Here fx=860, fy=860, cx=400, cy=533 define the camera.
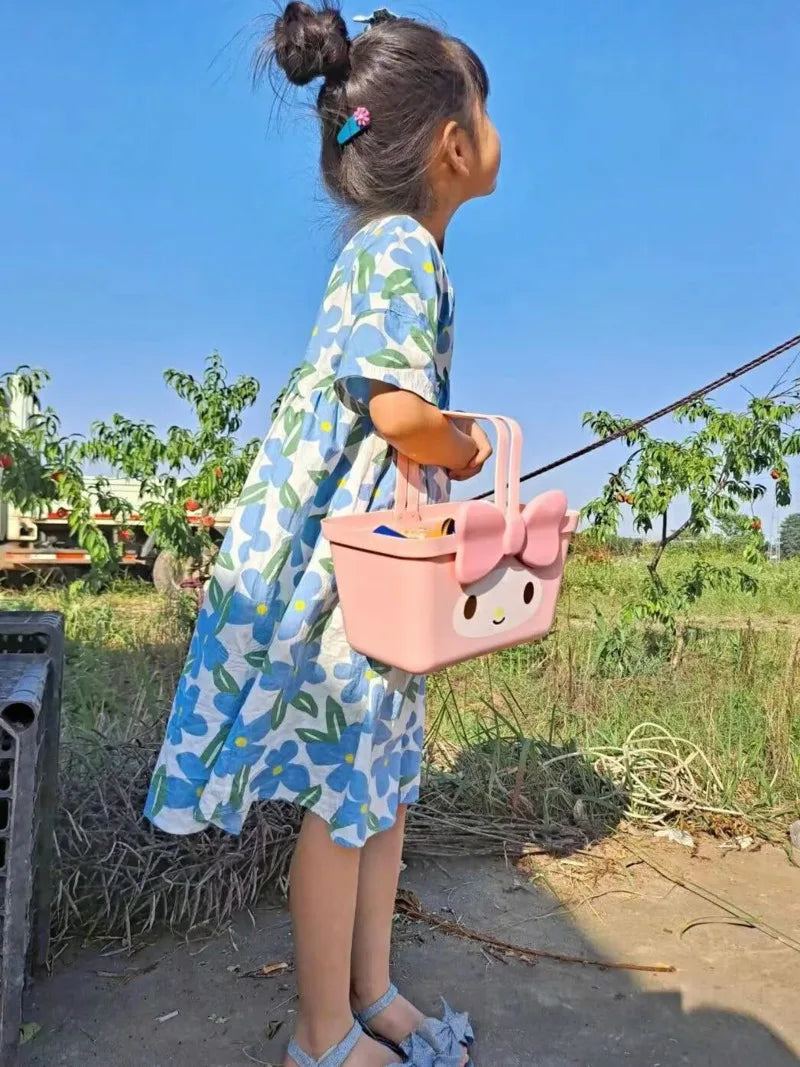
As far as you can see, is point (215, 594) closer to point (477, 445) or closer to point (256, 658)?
point (256, 658)

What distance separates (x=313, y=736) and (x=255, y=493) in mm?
360

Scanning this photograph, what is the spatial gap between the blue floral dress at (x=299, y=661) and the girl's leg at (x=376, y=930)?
138 millimetres

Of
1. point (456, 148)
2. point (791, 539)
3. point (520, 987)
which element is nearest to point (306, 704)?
point (520, 987)

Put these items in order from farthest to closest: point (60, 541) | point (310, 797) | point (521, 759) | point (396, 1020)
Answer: point (60, 541), point (521, 759), point (396, 1020), point (310, 797)

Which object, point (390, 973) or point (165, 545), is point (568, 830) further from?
point (165, 545)

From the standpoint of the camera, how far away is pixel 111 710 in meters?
2.94

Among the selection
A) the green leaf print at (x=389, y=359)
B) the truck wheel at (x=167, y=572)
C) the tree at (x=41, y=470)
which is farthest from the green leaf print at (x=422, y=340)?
the truck wheel at (x=167, y=572)

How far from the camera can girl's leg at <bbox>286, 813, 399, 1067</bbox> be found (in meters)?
1.22

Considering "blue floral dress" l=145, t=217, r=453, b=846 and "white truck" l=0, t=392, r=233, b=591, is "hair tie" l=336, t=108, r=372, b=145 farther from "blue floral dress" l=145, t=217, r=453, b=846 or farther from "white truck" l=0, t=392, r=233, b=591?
"white truck" l=0, t=392, r=233, b=591

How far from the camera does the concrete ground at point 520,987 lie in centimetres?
135

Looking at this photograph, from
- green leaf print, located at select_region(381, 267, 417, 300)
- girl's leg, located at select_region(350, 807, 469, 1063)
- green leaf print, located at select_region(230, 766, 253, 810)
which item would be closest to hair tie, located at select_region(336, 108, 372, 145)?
green leaf print, located at select_region(381, 267, 417, 300)

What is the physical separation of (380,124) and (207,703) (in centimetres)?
88

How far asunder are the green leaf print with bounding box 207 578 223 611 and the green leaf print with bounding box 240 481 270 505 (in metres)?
0.12

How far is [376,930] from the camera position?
1.37 m
